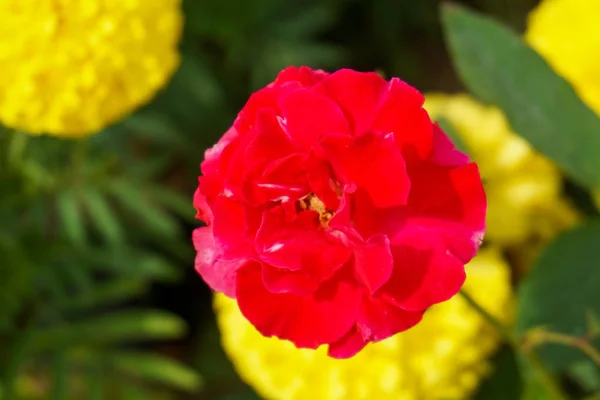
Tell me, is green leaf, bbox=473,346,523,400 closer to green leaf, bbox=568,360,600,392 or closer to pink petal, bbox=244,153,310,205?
green leaf, bbox=568,360,600,392

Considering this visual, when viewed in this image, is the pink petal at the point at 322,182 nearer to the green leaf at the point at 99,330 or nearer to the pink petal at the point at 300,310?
the pink petal at the point at 300,310

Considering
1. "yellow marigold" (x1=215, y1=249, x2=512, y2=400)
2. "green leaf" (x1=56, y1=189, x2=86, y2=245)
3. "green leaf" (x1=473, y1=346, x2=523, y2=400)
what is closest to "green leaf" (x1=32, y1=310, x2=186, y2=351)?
"green leaf" (x1=56, y1=189, x2=86, y2=245)

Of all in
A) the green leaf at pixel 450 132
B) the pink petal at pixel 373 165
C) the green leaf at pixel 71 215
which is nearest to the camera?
the pink petal at pixel 373 165

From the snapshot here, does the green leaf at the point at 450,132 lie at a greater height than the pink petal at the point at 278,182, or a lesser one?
lesser

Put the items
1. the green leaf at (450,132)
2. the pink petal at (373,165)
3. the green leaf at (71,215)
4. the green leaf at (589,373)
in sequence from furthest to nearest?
the green leaf at (71,215)
the green leaf at (589,373)
the green leaf at (450,132)
the pink petal at (373,165)

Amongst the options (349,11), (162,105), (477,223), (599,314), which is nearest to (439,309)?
(599,314)

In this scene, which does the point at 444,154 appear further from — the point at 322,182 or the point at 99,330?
the point at 99,330

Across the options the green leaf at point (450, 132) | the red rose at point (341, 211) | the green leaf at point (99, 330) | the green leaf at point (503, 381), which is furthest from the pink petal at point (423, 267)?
the green leaf at point (99, 330)

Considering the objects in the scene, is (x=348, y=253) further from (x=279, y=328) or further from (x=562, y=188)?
(x=562, y=188)
